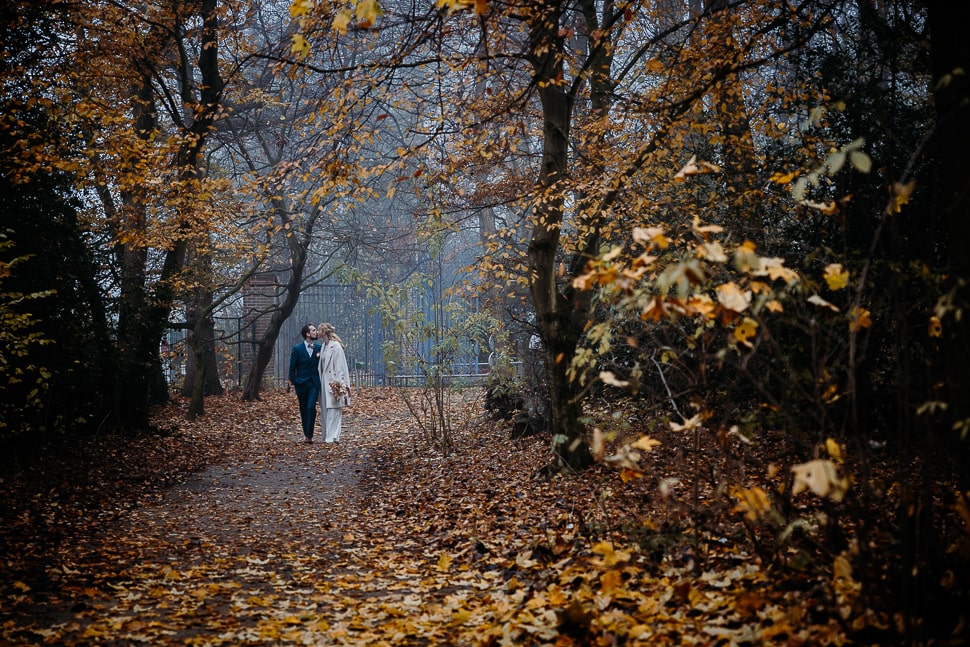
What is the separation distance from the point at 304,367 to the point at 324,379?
0.46 metres

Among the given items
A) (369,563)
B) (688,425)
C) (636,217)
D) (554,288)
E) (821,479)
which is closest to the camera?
(821,479)

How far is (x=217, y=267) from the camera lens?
→ 1739cm

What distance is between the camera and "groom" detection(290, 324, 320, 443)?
12055 millimetres

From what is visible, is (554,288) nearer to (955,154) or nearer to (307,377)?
(955,154)

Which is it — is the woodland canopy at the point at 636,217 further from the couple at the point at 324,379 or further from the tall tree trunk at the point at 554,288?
the couple at the point at 324,379

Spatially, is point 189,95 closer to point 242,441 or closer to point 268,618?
point 242,441

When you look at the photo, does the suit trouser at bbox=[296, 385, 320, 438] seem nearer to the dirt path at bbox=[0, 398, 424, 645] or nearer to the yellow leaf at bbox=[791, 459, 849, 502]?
the dirt path at bbox=[0, 398, 424, 645]

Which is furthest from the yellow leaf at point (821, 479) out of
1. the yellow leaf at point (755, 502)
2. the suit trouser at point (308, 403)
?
the suit trouser at point (308, 403)

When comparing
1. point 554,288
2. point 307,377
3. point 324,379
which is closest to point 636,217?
point 554,288

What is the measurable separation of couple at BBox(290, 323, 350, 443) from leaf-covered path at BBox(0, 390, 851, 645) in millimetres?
2255

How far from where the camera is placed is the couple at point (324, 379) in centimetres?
1193

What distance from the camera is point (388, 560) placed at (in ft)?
18.1

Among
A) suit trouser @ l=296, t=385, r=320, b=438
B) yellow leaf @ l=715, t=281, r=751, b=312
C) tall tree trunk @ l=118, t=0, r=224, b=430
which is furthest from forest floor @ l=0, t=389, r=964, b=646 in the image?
suit trouser @ l=296, t=385, r=320, b=438

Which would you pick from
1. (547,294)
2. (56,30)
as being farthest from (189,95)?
(547,294)
